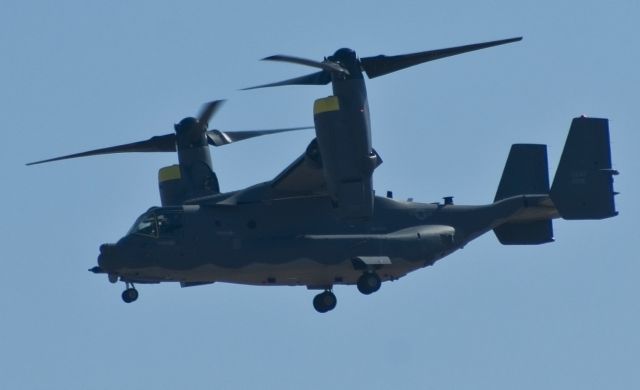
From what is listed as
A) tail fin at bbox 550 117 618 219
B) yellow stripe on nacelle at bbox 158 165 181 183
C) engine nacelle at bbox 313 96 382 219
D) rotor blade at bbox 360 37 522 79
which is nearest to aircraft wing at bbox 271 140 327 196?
engine nacelle at bbox 313 96 382 219

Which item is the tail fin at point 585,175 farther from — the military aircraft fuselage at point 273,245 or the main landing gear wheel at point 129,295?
the main landing gear wheel at point 129,295

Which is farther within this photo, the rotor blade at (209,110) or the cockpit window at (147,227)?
the rotor blade at (209,110)

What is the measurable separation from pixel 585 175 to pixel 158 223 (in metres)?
9.45

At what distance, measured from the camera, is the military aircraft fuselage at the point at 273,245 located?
3472 cm

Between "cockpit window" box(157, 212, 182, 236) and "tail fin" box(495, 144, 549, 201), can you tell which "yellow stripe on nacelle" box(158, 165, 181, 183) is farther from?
"tail fin" box(495, 144, 549, 201)

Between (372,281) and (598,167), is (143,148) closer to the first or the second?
(372,281)

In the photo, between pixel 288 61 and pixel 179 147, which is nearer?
pixel 288 61

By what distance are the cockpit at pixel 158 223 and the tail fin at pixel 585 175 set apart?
836 centimetres

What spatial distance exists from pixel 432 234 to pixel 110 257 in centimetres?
678

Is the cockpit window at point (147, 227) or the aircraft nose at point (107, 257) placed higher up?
the cockpit window at point (147, 227)

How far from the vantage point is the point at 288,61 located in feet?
109

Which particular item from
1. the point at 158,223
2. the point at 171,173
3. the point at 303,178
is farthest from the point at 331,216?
the point at 171,173

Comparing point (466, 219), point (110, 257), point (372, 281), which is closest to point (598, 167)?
point (466, 219)

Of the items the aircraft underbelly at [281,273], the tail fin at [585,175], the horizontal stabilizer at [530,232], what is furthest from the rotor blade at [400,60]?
the horizontal stabilizer at [530,232]
